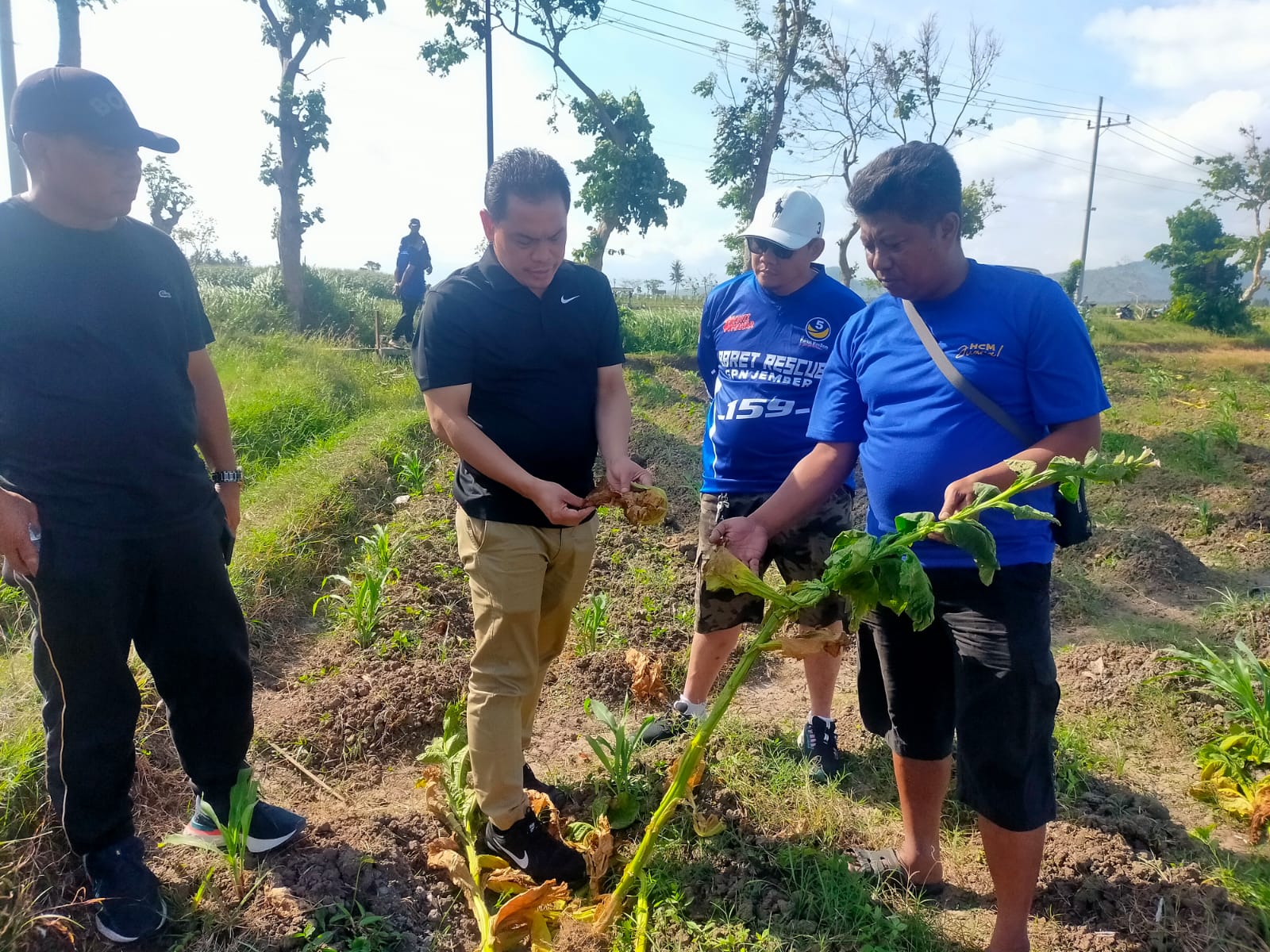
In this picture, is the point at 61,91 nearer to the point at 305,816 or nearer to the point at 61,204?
the point at 61,204

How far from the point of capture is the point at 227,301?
1385 cm

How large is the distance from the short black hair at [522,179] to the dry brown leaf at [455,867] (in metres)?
1.86

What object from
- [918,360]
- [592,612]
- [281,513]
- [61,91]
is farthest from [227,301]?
[918,360]

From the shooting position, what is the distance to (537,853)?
7.56 ft

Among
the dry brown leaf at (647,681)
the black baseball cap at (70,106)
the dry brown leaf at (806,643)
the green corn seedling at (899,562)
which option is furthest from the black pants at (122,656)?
the dry brown leaf at (647,681)

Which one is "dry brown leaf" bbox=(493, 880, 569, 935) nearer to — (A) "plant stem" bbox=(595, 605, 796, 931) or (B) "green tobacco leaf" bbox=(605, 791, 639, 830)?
(A) "plant stem" bbox=(595, 605, 796, 931)

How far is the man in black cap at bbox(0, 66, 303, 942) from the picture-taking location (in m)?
1.88

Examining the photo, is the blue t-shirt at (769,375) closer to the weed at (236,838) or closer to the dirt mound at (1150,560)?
the weed at (236,838)

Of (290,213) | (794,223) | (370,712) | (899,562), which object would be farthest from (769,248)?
(290,213)

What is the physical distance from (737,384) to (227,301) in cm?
1367

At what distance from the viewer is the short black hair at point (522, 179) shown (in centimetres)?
210

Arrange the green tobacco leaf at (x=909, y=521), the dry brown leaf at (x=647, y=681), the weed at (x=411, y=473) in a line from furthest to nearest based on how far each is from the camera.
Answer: the weed at (x=411, y=473)
the dry brown leaf at (x=647, y=681)
the green tobacco leaf at (x=909, y=521)

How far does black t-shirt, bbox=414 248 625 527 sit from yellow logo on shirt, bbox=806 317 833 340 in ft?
2.66

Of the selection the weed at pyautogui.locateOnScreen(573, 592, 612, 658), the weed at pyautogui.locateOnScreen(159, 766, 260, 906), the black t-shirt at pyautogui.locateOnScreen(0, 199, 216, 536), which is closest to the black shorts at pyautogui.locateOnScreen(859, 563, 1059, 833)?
the weed at pyautogui.locateOnScreen(159, 766, 260, 906)
